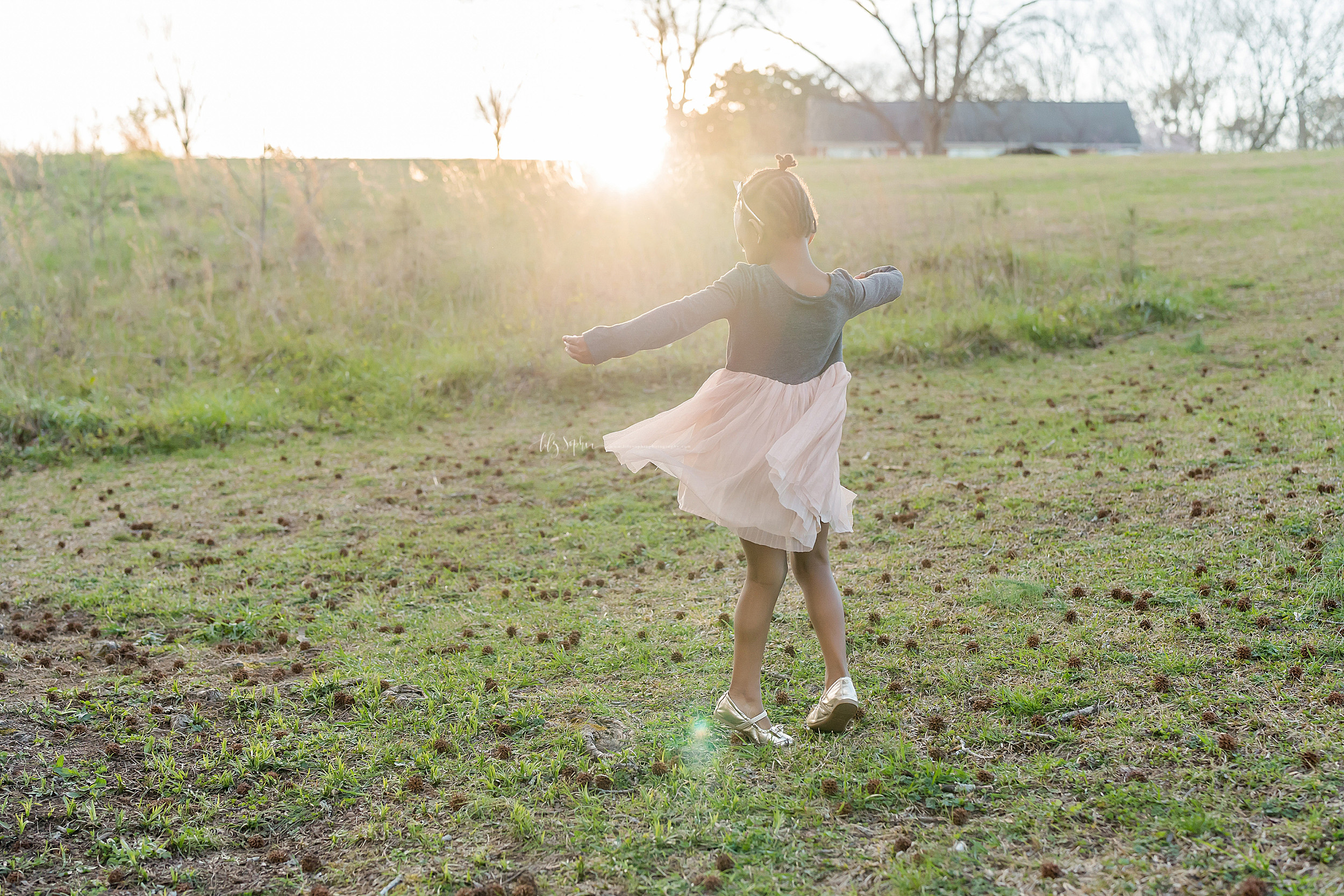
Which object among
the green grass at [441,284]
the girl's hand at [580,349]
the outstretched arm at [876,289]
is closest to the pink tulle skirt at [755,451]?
the outstretched arm at [876,289]

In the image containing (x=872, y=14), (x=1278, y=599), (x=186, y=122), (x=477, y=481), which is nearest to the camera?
(x=1278, y=599)

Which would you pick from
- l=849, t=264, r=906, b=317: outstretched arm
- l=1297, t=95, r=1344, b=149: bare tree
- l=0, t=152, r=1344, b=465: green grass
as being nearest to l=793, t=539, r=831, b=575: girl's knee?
l=849, t=264, r=906, b=317: outstretched arm

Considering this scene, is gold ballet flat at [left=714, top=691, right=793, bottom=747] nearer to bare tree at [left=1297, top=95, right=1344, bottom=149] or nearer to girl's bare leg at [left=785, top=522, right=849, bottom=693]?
girl's bare leg at [left=785, top=522, right=849, bottom=693]

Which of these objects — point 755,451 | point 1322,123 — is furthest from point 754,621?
point 1322,123

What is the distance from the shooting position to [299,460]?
696 centimetres

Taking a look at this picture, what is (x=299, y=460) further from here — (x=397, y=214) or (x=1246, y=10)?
(x=1246, y=10)

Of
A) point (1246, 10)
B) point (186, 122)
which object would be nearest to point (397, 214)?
point (186, 122)

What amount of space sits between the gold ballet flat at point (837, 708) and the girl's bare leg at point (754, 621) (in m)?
0.13

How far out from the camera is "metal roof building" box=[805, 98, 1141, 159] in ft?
155

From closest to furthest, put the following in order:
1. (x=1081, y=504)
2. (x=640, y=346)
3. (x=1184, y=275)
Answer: (x=640, y=346) → (x=1081, y=504) → (x=1184, y=275)

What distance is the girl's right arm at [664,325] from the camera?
263 centimetres

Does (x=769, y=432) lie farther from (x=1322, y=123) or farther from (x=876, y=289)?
(x=1322, y=123)

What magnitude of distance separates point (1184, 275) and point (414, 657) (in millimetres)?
10295

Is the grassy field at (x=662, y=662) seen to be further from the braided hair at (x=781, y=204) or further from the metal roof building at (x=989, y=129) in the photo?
the metal roof building at (x=989, y=129)
